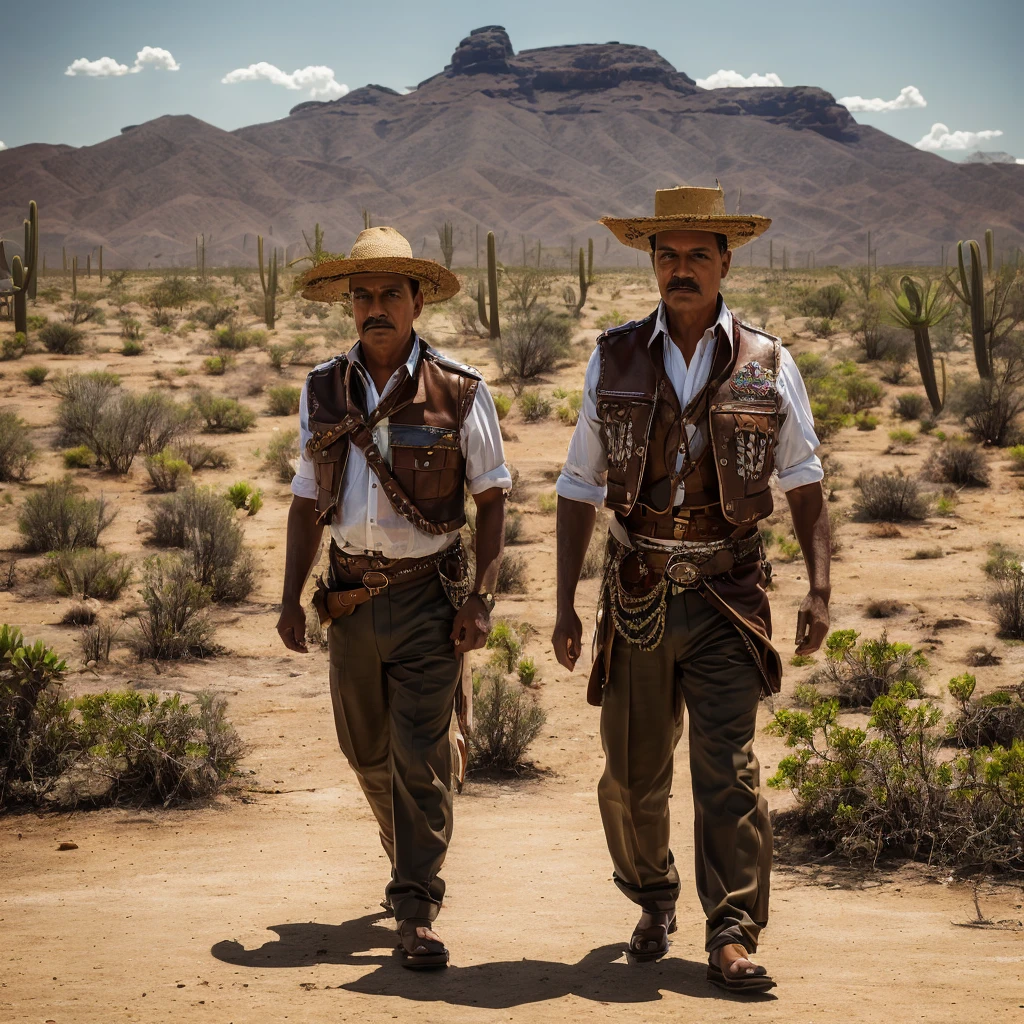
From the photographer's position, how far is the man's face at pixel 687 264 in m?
4.05

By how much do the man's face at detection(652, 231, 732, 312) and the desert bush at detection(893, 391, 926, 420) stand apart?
1543 cm

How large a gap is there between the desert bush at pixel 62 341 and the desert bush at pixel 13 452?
400 inches

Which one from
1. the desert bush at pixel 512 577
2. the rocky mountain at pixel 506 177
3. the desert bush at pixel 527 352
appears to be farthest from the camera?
the rocky mountain at pixel 506 177

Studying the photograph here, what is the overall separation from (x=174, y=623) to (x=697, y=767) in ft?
19.2

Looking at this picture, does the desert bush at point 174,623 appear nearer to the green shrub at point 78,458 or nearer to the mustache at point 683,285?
the mustache at point 683,285

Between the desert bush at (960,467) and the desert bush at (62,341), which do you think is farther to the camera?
the desert bush at (62,341)

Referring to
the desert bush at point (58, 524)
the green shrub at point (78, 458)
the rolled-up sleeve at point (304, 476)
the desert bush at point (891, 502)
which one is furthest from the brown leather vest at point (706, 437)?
the green shrub at point (78, 458)

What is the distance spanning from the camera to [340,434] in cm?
419

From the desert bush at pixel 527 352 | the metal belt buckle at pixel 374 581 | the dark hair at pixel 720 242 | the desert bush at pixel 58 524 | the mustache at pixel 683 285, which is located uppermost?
the desert bush at pixel 527 352

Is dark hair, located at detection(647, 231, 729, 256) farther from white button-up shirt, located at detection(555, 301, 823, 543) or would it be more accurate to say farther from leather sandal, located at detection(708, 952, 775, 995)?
leather sandal, located at detection(708, 952, 775, 995)

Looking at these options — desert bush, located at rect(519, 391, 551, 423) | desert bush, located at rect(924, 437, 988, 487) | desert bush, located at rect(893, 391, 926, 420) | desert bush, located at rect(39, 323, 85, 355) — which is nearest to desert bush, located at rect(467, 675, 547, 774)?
desert bush, located at rect(924, 437, 988, 487)

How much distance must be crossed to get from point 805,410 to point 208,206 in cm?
13838

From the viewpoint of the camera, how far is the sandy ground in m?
3.54

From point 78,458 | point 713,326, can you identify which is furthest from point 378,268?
point 78,458
